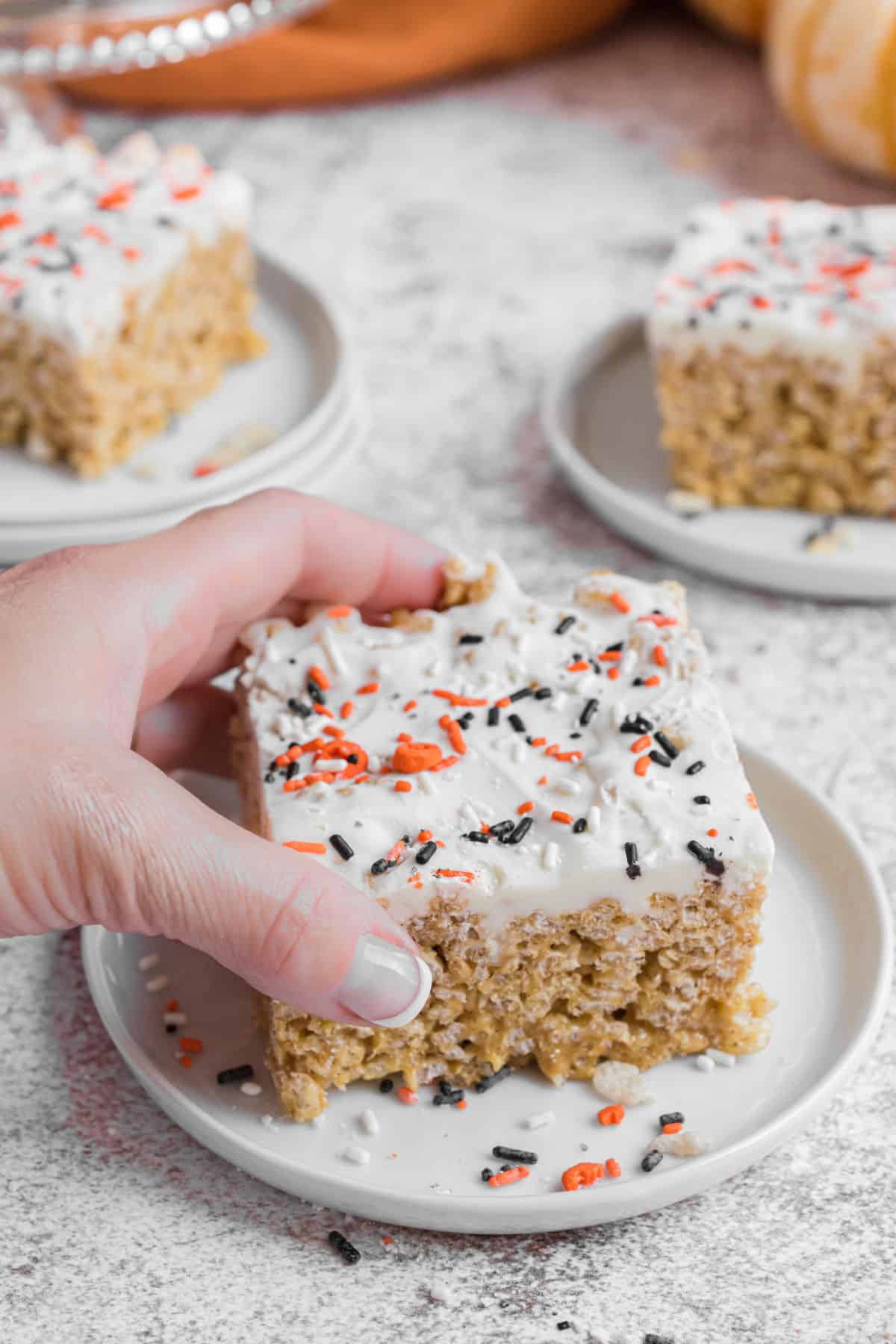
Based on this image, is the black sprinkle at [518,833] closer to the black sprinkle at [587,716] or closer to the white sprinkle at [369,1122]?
the black sprinkle at [587,716]

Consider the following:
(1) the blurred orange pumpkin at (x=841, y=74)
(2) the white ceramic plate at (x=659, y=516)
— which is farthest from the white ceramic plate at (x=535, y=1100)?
(1) the blurred orange pumpkin at (x=841, y=74)

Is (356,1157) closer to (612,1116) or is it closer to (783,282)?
(612,1116)

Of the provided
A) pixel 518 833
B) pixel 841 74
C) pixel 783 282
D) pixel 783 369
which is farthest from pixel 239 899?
pixel 841 74

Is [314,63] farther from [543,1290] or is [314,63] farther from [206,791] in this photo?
[543,1290]

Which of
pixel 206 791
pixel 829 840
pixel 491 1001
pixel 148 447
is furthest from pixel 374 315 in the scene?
pixel 491 1001

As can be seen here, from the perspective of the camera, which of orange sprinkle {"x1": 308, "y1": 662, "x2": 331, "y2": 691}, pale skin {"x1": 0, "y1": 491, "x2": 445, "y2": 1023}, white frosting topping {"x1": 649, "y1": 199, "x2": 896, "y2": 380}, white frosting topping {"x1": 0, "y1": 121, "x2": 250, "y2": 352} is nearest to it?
pale skin {"x1": 0, "y1": 491, "x2": 445, "y2": 1023}

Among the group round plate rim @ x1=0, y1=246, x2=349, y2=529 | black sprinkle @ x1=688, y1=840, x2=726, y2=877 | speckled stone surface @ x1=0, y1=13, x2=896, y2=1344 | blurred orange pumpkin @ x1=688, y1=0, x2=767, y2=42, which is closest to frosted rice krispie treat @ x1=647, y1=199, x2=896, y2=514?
speckled stone surface @ x1=0, y1=13, x2=896, y2=1344

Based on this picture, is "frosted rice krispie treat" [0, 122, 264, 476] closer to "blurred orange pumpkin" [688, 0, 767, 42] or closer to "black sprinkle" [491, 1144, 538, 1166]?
"black sprinkle" [491, 1144, 538, 1166]
